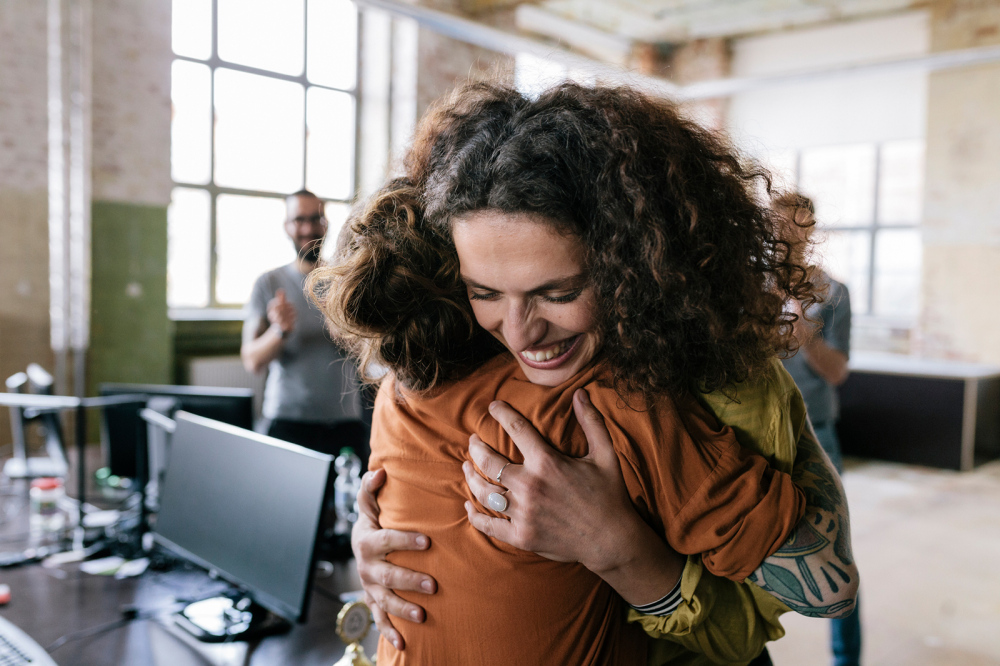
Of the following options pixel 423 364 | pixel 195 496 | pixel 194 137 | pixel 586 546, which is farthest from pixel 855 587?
pixel 194 137

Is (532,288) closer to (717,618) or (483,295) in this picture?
(483,295)

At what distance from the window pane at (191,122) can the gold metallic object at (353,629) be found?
6.15 metres

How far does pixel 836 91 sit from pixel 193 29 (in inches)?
281

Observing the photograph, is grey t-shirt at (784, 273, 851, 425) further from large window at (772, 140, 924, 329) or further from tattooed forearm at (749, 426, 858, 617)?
large window at (772, 140, 924, 329)

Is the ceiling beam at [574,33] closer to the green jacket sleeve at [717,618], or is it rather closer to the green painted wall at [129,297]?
the green painted wall at [129,297]

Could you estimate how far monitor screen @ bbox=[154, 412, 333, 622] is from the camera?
5.14ft

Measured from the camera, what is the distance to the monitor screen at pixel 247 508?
157 centimetres

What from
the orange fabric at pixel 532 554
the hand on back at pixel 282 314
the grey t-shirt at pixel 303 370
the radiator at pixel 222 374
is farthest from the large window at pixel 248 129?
the orange fabric at pixel 532 554

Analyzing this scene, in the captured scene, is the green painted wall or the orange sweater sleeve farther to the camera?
the green painted wall

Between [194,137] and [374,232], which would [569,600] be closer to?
[374,232]

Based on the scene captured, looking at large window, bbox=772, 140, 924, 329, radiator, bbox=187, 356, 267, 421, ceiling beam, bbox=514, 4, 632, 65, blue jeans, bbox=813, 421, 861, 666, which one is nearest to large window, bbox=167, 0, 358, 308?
radiator, bbox=187, 356, 267, 421

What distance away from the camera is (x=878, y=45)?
8.75m

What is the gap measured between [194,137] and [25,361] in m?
2.47

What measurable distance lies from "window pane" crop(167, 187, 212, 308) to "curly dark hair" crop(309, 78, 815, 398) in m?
6.44
